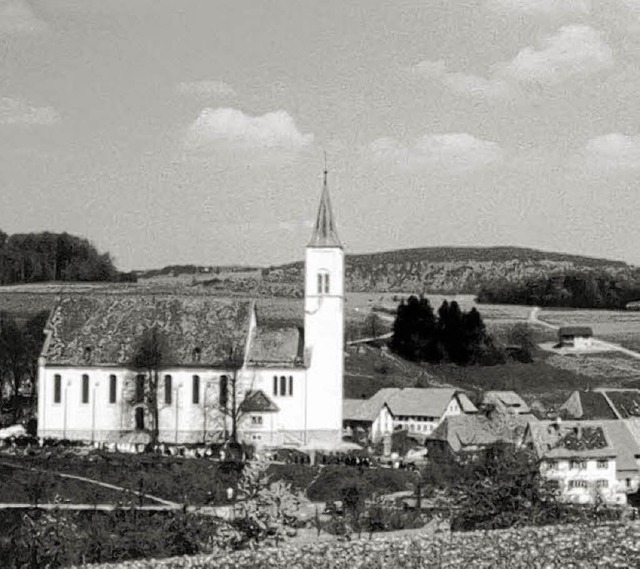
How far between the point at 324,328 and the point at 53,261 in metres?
66.5

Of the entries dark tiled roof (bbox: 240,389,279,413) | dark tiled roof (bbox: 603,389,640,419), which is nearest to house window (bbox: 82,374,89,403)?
dark tiled roof (bbox: 240,389,279,413)

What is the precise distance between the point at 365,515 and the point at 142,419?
94.6 ft

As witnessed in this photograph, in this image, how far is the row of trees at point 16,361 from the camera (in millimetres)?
77000

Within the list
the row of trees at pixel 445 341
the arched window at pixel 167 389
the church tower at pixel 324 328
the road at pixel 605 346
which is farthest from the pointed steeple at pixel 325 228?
the road at pixel 605 346

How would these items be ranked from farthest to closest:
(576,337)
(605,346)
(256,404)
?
(576,337) < (605,346) < (256,404)

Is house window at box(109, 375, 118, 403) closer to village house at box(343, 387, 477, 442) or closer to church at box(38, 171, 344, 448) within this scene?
church at box(38, 171, 344, 448)

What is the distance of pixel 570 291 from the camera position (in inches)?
4793

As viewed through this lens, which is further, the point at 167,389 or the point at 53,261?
the point at 53,261

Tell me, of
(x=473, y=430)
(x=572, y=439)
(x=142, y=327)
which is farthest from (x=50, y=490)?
(x=473, y=430)

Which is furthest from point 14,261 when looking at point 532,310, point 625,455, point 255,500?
point 255,500

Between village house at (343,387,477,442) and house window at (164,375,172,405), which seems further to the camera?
village house at (343,387,477,442)

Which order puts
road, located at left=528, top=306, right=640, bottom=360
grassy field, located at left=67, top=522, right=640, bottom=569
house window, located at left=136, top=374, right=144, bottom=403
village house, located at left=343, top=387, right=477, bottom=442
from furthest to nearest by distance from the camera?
1. road, located at left=528, top=306, right=640, bottom=360
2. village house, located at left=343, top=387, right=477, bottom=442
3. house window, located at left=136, top=374, right=144, bottom=403
4. grassy field, located at left=67, top=522, right=640, bottom=569

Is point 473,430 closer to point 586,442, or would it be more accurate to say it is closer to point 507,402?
A: point 586,442

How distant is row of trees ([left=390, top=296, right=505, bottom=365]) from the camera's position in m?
101
